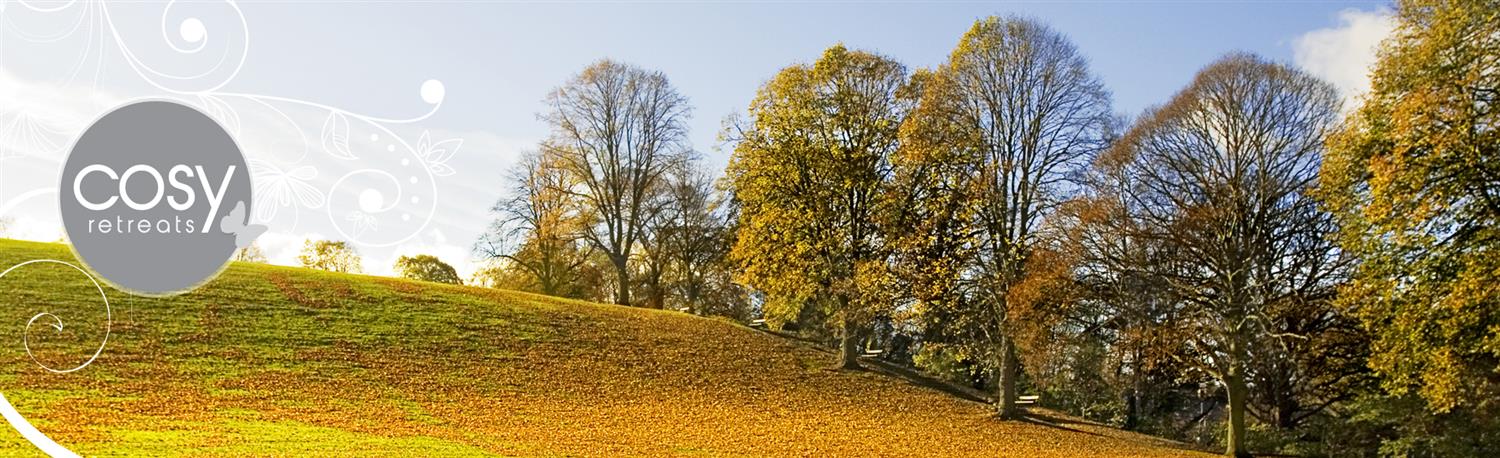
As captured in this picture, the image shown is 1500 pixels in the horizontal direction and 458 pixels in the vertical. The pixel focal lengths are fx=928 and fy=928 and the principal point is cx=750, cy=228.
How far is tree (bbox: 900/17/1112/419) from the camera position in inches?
1069

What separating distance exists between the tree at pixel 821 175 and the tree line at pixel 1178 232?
8 centimetres

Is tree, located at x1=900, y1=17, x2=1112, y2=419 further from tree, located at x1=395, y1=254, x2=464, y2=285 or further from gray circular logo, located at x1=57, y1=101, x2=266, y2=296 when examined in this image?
tree, located at x1=395, y1=254, x2=464, y2=285

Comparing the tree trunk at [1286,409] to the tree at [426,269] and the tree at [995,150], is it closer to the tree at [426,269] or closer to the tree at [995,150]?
the tree at [995,150]

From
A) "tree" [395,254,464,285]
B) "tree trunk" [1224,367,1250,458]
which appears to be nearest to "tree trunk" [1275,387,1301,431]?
"tree trunk" [1224,367,1250,458]

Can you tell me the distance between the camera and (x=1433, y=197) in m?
18.9

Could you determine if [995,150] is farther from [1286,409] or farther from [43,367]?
[43,367]

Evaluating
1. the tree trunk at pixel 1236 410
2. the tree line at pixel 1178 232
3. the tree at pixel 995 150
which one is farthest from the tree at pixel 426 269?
the tree trunk at pixel 1236 410

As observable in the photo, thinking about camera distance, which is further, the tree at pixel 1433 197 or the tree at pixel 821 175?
the tree at pixel 821 175

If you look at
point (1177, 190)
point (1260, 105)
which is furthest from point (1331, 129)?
point (1177, 190)

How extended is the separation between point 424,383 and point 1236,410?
21594 mm

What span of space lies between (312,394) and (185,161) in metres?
11.3

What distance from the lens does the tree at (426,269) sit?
54.6 m

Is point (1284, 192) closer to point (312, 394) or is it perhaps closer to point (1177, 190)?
point (1177, 190)

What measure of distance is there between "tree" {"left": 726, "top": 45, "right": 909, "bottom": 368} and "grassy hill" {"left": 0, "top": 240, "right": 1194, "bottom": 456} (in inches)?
151
